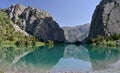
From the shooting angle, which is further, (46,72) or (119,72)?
(46,72)

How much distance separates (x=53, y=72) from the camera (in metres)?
50.3

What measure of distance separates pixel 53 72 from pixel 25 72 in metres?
5.71

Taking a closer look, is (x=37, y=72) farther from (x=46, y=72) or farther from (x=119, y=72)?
(x=119, y=72)

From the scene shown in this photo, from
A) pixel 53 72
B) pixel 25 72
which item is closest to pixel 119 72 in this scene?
pixel 53 72

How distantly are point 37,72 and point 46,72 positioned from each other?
5.86 feet

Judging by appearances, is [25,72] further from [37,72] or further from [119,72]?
[119,72]

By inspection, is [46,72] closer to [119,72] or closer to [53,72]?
[53,72]

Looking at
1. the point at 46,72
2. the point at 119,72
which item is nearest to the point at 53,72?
the point at 46,72

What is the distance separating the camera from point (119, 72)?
131 feet

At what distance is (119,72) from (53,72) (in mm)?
15073

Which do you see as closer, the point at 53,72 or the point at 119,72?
the point at 119,72

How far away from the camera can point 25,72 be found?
48.2 m

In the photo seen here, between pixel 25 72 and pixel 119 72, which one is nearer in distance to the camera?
pixel 119 72

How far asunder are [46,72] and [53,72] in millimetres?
1558
